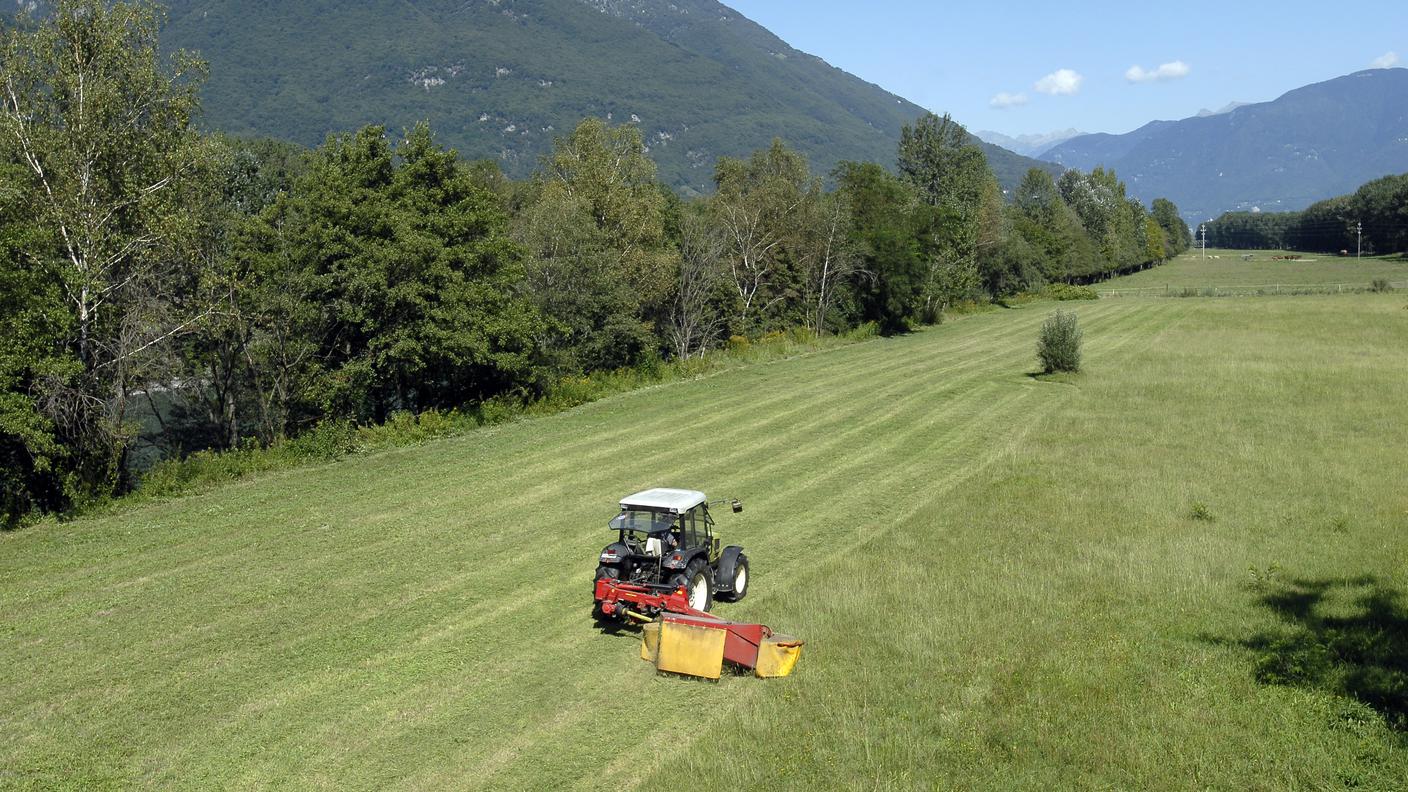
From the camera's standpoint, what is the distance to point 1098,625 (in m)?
12.3

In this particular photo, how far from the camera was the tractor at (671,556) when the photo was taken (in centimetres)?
1273

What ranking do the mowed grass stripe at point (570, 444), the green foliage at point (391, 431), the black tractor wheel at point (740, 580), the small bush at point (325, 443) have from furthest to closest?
1. the small bush at point (325, 443)
2. the green foliage at point (391, 431)
3. the mowed grass stripe at point (570, 444)
4. the black tractor wheel at point (740, 580)

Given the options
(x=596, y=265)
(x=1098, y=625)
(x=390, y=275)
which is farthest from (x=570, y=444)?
(x=1098, y=625)

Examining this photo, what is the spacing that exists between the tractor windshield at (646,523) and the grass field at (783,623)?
5.13 ft

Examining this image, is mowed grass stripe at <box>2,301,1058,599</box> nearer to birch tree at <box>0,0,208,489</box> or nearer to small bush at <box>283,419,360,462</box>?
small bush at <box>283,419,360,462</box>

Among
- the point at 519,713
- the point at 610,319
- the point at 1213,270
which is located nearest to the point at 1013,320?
the point at 610,319

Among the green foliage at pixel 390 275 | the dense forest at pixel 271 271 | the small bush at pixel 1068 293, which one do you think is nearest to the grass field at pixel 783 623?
the dense forest at pixel 271 271

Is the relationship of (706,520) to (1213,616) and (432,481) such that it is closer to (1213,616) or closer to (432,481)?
(1213,616)

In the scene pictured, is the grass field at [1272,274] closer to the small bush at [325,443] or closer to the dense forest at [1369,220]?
the dense forest at [1369,220]

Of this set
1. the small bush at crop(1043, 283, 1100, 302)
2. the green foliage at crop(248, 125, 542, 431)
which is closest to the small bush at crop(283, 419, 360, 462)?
the green foliage at crop(248, 125, 542, 431)

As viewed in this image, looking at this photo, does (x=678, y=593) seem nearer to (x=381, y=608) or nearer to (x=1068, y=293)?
(x=381, y=608)

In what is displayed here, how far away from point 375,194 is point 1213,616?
2743cm

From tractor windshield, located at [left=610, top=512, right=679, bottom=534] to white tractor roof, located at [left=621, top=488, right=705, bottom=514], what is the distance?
0.20 m

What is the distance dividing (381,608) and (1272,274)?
474 ft
